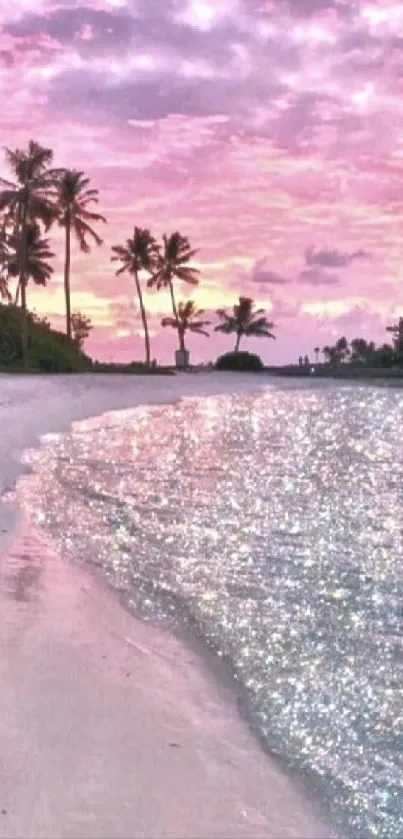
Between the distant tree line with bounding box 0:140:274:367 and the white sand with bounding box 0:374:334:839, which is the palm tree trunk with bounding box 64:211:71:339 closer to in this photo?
the distant tree line with bounding box 0:140:274:367

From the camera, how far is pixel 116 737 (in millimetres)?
4793

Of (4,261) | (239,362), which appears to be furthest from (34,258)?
(239,362)

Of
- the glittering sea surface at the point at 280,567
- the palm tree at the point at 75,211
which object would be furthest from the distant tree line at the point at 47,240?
the glittering sea surface at the point at 280,567

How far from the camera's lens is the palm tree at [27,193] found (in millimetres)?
61000

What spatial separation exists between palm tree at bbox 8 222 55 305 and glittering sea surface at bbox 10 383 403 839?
43295mm

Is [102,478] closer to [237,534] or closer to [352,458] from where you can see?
[237,534]

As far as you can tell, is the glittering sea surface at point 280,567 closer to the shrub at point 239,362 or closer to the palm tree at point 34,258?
the palm tree at point 34,258

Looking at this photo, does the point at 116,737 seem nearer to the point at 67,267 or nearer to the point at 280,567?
the point at 280,567

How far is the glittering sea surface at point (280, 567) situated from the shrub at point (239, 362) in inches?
2935

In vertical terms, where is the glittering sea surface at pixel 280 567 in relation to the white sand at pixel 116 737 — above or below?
below

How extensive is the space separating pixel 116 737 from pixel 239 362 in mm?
94193

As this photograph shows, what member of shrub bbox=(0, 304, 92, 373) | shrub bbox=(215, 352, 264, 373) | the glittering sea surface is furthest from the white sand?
shrub bbox=(215, 352, 264, 373)

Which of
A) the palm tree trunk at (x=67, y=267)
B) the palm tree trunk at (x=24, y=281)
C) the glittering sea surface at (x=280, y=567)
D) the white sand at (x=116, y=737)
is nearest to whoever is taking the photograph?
the white sand at (x=116, y=737)

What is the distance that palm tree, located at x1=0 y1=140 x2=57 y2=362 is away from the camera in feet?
200
